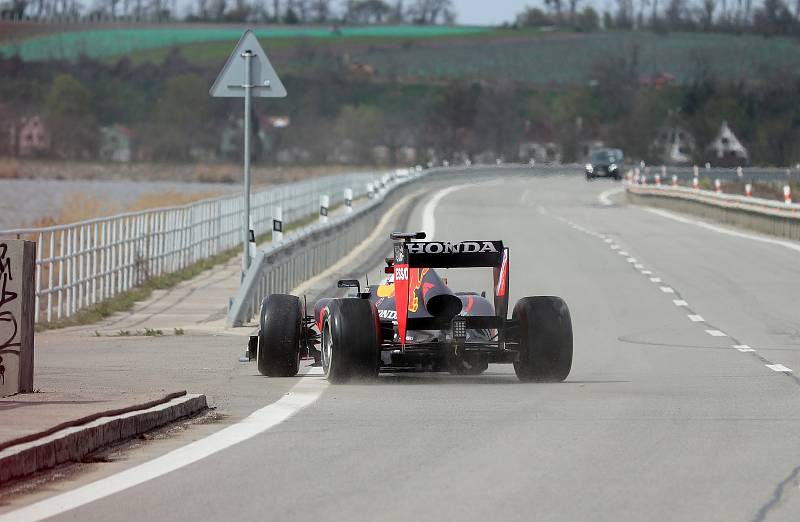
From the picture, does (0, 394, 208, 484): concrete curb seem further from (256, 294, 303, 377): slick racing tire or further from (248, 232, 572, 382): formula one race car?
(256, 294, 303, 377): slick racing tire

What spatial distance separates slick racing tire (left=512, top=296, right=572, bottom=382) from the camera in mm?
14875

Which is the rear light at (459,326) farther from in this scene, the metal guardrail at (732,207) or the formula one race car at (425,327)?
the metal guardrail at (732,207)

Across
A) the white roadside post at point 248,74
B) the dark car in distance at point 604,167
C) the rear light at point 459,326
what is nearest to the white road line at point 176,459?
the rear light at point 459,326

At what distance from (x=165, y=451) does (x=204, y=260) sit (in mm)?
27534

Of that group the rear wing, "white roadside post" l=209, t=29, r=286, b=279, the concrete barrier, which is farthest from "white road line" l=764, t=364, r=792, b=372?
"white roadside post" l=209, t=29, r=286, b=279

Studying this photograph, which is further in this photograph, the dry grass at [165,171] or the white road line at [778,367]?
the dry grass at [165,171]

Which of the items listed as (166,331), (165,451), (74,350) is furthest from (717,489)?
(166,331)

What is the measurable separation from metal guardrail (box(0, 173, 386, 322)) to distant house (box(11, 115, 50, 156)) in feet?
405

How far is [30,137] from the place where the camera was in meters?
178

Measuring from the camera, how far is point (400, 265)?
14672 mm

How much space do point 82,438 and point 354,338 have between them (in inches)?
184

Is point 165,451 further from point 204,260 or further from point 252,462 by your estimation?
point 204,260

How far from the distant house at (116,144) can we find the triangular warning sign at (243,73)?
157358mm

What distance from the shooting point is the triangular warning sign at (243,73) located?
73.4 feet
